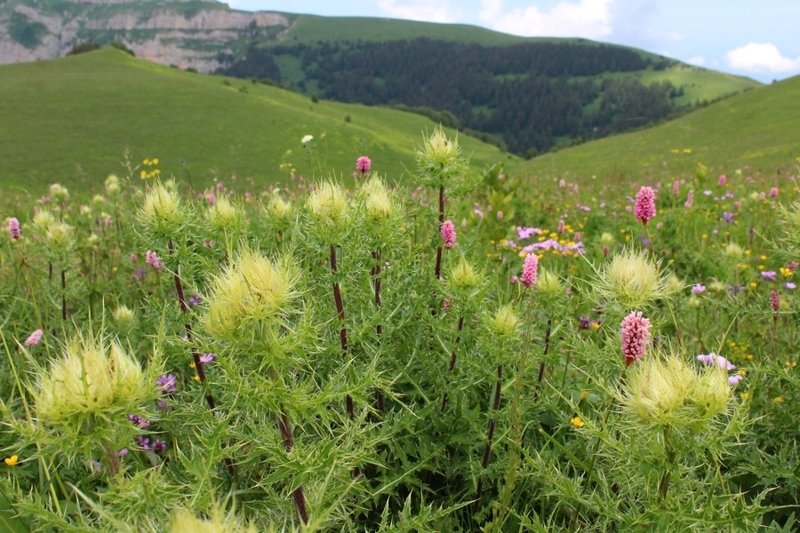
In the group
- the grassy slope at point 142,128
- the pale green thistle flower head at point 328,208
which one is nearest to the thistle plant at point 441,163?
the pale green thistle flower head at point 328,208

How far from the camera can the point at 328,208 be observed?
2.35m

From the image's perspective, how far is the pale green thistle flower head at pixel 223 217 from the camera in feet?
9.41

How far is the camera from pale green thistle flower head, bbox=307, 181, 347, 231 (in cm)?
234

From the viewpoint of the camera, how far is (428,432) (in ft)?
9.60

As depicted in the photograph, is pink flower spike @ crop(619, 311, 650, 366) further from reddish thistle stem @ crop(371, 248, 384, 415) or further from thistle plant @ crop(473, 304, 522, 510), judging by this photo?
reddish thistle stem @ crop(371, 248, 384, 415)

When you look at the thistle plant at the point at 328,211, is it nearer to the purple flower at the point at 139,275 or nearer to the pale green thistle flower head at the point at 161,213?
the pale green thistle flower head at the point at 161,213

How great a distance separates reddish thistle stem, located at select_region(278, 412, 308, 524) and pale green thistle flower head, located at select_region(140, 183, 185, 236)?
1.13m

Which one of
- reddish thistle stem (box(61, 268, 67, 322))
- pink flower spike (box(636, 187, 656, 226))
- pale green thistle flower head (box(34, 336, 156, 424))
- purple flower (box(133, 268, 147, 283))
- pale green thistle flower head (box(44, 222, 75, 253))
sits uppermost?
pink flower spike (box(636, 187, 656, 226))

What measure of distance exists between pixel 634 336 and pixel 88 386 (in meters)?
1.71

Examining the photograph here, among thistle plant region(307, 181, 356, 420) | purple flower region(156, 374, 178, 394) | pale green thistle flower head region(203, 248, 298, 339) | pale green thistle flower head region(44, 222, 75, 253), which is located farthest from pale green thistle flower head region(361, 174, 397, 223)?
pale green thistle flower head region(44, 222, 75, 253)

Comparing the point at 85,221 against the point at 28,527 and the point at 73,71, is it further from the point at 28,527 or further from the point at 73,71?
the point at 73,71

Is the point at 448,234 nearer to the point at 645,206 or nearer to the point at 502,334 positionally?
the point at 502,334

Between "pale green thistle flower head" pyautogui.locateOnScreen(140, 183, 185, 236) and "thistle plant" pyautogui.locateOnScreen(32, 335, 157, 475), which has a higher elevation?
"pale green thistle flower head" pyautogui.locateOnScreen(140, 183, 185, 236)

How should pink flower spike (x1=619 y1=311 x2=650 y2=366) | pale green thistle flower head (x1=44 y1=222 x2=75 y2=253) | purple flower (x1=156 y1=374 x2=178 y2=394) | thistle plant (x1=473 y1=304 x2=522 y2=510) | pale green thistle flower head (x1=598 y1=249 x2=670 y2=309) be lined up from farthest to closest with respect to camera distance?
pale green thistle flower head (x1=44 y1=222 x2=75 y2=253) < thistle plant (x1=473 y1=304 x2=522 y2=510) < pale green thistle flower head (x1=598 y1=249 x2=670 y2=309) < pink flower spike (x1=619 y1=311 x2=650 y2=366) < purple flower (x1=156 y1=374 x2=178 y2=394)
